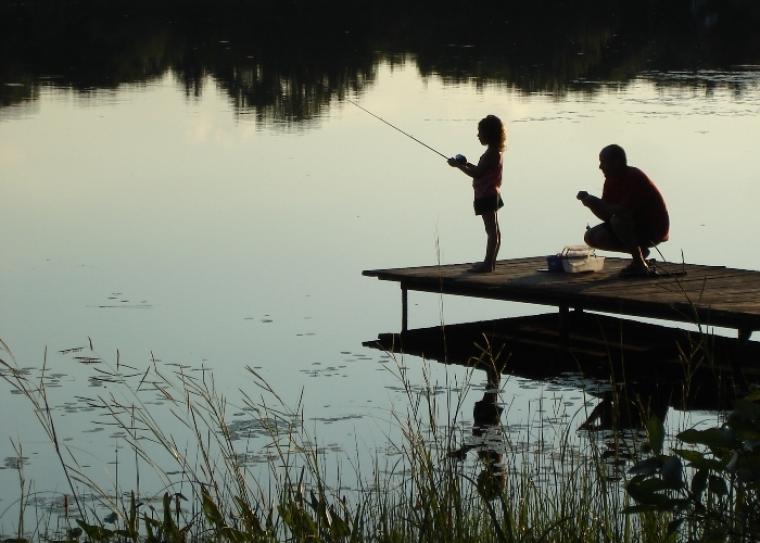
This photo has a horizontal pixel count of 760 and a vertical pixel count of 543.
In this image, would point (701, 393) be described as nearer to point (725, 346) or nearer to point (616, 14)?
→ point (725, 346)

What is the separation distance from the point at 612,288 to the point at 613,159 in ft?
2.34

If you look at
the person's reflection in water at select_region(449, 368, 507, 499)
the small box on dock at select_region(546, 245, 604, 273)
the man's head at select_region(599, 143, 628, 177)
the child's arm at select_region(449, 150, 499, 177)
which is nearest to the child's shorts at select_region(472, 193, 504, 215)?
the child's arm at select_region(449, 150, 499, 177)

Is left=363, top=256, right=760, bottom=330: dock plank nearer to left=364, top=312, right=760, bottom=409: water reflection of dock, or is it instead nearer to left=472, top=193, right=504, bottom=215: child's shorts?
left=364, top=312, right=760, bottom=409: water reflection of dock

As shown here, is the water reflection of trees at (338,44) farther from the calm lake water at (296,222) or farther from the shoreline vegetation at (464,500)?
the shoreline vegetation at (464,500)

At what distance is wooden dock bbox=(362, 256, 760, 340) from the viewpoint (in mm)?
8562

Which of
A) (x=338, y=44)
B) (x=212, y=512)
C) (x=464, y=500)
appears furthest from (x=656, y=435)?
(x=338, y=44)

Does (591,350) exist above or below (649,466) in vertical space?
below

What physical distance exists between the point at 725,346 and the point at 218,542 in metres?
5.63

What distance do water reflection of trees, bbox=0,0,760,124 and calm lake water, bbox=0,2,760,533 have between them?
50.4 inches

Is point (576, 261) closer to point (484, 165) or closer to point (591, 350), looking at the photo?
point (591, 350)

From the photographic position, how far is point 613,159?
930 cm

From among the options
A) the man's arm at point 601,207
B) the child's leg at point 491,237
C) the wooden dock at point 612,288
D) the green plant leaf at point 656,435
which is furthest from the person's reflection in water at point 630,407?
the green plant leaf at point 656,435

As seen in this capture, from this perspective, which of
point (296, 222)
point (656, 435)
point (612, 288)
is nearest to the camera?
point (656, 435)

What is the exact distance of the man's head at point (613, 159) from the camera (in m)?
9.26
